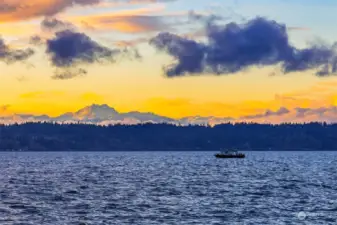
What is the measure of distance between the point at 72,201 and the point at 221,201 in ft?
76.6

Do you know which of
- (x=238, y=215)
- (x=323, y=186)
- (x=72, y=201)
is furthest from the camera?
(x=323, y=186)

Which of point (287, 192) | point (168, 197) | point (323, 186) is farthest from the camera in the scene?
point (323, 186)

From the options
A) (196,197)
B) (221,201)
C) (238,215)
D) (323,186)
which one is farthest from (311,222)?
(323,186)

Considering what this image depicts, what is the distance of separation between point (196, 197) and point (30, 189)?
36.9 metres

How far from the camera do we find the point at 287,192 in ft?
424

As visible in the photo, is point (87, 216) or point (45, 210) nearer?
point (87, 216)

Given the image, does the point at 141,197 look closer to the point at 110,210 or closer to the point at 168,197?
the point at 168,197

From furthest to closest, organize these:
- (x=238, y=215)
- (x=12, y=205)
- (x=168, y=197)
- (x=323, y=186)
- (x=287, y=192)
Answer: (x=323, y=186)
(x=287, y=192)
(x=168, y=197)
(x=12, y=205)
(x=238, y=215)

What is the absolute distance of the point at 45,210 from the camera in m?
94.4

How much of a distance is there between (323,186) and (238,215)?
196ft

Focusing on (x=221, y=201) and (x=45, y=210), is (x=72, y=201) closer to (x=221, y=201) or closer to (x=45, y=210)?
(x=45, y=210)

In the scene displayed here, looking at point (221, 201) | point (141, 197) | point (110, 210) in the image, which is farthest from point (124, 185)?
point (110, 210)

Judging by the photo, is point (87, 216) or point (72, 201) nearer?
point (87, 216)

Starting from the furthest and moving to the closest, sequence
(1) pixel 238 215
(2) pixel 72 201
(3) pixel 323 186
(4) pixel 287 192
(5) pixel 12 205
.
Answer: (3) pixel 323 186, (4) pixel 287 192, (2) pixel 72 201, (5) pixel 12 205, (1) pixel 238 215
